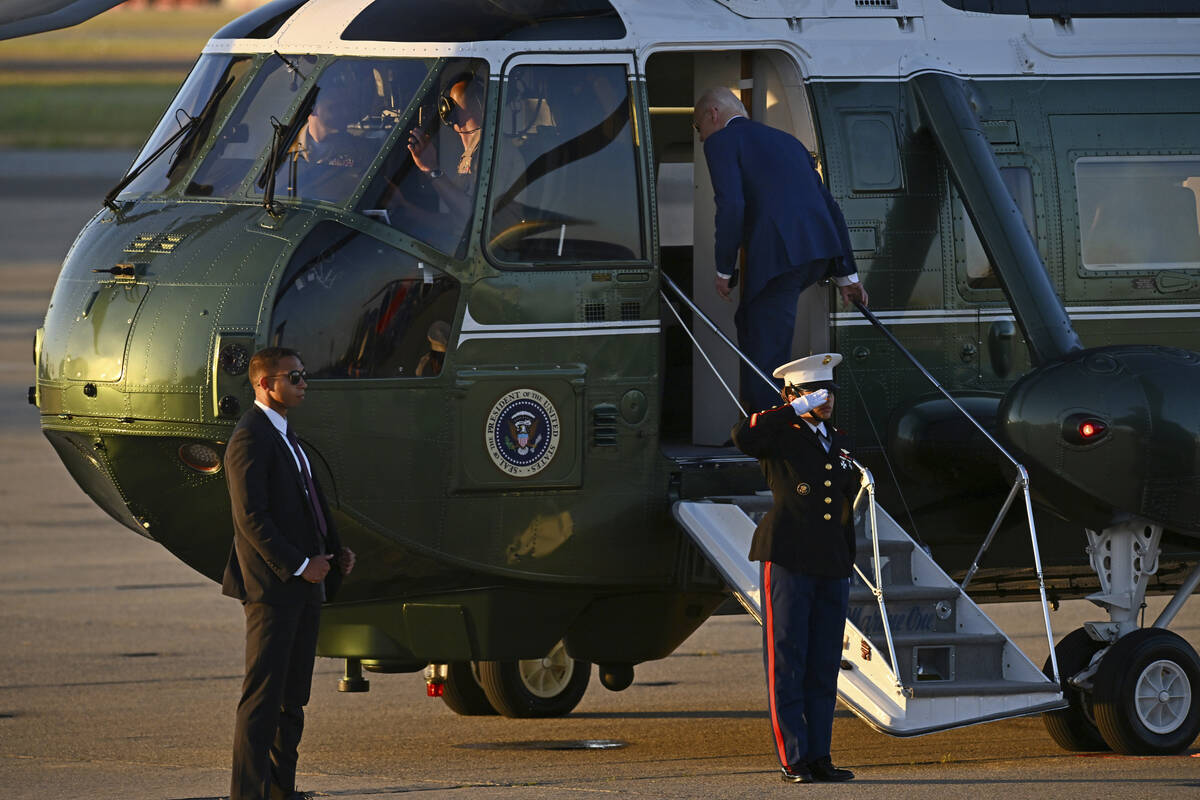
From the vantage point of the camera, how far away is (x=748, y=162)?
421 inches

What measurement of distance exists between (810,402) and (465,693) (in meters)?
4.15

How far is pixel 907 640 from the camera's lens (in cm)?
998

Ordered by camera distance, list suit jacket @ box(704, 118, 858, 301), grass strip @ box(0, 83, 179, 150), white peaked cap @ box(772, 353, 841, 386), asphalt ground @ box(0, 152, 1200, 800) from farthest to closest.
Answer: grass strip @ box(0, 83, 179, 150), suit jacket @ box(704, 118, 858, 301), asphalt ground @ box(0, 152, 1200, 800), white peaked cap @ box(772, 353, 841, 386)

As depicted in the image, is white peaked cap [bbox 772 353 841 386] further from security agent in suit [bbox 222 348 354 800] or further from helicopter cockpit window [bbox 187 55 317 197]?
helicopter cockpit window [bbox 187 55 317 197]

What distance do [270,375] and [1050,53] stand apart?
16.6 feet

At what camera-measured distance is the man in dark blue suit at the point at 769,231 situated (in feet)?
34.7

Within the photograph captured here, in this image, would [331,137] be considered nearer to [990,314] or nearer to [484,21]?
[484,21]

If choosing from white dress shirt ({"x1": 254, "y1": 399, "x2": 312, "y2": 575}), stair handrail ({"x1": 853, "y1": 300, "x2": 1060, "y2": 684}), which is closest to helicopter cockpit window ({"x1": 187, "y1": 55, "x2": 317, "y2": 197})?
white dress shirt ({"x1": 254, "y1": 399, "x2": 312, "y2": 575})

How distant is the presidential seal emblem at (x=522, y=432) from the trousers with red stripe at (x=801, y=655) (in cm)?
128

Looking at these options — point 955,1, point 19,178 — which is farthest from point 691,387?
point 19,178

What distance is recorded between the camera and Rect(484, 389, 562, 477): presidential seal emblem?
10.1m

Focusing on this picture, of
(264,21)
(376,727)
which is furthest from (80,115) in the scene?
(264,21)

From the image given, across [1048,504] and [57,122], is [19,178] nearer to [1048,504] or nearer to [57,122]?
[57,122]

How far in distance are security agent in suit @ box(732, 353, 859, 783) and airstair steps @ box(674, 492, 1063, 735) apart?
26 cm
